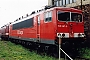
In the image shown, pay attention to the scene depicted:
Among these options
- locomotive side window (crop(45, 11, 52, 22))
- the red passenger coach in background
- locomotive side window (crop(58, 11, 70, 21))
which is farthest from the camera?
locomotive side window (crop(45, 11, 52, 22))

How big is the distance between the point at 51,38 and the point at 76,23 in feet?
6.66

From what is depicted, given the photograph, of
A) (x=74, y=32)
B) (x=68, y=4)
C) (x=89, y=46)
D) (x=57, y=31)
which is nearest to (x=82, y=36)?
(x=74, y=32)

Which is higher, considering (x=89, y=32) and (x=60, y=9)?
(x=60, y=9)

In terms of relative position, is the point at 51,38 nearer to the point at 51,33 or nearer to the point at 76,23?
the point at 51,33

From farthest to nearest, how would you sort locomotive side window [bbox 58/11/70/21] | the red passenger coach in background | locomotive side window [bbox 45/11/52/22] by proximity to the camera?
locomotive side window [bbox 45/11/52/22] → locomotive side window [bbox 58/11/70/21] → the red passenger coach in background

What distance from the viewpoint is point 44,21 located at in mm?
14984

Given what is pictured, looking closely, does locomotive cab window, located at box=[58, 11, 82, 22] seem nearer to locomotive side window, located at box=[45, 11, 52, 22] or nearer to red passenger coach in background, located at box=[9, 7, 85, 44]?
red passenger coach in background, located at box=[9, 7, 85, 44]

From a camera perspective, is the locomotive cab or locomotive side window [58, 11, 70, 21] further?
locomotive side window [58, 11, 70, 21]

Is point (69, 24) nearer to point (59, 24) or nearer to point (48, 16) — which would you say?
point (59, 24)

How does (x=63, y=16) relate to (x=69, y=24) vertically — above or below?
above

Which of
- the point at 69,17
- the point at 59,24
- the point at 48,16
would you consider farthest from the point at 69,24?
the point at 48,16

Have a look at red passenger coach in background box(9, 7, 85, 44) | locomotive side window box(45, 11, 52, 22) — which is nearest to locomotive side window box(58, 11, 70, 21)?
red passenger coach in background box(9, 7, 85, 44)

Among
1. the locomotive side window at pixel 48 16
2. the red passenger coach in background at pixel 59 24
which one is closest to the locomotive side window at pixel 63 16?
the red passenger coach in background at pixel 59 24

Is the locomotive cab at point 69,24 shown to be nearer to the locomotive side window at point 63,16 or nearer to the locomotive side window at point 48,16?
the locomotive side window at point 63,16
